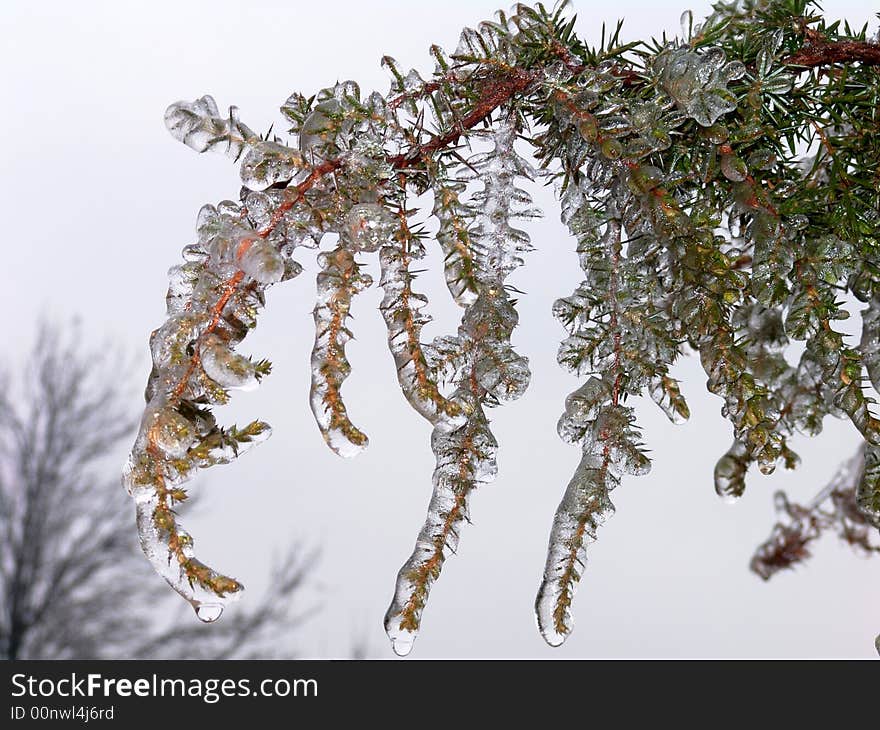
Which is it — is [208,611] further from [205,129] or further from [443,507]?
[205,129]

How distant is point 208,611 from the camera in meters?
0.38

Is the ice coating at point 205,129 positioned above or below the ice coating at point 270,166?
above

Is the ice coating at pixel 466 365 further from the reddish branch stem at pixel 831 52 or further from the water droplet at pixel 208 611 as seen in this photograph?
the reddish branch stem at pixel 831 52

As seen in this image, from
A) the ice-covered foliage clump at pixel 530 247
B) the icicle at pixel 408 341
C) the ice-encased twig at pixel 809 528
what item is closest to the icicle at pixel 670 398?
the ice-covered foliage clump at pixel 530 247

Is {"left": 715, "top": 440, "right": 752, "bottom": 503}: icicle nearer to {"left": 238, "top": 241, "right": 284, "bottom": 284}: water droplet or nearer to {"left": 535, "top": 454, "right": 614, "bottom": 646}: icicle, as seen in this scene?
{"left": 535, "top": 454, "right": 614, "bottom": 646}: icicle

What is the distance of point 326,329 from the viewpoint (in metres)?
0.41

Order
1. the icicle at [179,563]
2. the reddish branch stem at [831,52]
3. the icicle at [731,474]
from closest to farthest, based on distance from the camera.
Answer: the icicle at [179,563]
the reddish branch stem at [831,52]
the icicle at [731,474]

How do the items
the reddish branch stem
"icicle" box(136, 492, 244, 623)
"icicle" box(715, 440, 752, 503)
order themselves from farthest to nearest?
"icicle" box(715, 440, 752, 503), the reddish branch stem, "icicle" box(136, 492, 244, 623)

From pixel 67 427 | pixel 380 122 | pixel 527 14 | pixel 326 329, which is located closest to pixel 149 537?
pixel 326 329

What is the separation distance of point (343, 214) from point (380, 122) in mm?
54

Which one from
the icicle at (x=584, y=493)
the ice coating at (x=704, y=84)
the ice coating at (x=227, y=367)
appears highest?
the ice coating at (x=704, y=84)

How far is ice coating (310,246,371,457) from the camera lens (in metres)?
0.39

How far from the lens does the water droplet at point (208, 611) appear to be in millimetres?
380

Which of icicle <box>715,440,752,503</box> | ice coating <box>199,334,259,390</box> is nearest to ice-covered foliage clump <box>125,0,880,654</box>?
ice coating <box>199,334,259,390</box>
